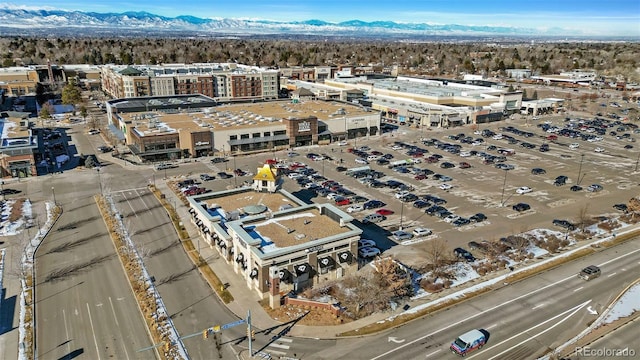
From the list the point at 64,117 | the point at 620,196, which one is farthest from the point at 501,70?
the point at 64,117

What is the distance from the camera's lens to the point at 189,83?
116m

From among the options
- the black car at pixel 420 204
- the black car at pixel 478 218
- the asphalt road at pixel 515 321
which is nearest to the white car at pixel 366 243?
the asphalt road at pixel 515 321

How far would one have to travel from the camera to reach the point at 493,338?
28562 millimetres

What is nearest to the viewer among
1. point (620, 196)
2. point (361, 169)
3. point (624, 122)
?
point (620, 196)

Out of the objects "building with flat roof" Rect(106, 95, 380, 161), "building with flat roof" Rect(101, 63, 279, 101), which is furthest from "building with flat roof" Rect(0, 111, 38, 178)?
"building with flat roof" Rect(101, 63, 279, 101)

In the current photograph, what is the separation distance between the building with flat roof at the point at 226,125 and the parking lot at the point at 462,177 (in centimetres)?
332

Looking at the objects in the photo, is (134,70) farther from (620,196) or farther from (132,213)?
(620,196)

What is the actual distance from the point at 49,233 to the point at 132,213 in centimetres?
807

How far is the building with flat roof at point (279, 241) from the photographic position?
107 feet

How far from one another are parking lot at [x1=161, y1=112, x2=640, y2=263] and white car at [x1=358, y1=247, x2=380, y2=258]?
169 cm

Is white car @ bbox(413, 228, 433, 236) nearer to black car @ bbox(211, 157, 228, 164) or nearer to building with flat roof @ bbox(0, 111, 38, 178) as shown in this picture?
black car @ bbox(211, 157, 228, 164)

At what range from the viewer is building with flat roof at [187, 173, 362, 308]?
107ft

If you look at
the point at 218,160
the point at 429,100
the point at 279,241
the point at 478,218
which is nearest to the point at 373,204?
the point at 478,218

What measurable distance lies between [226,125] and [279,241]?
46776mm
